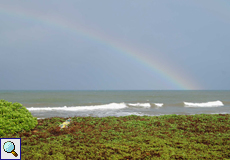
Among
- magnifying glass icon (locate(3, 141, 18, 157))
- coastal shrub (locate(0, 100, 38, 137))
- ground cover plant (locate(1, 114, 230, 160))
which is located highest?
coastal shrub (locate(0, 100, 38, 137))

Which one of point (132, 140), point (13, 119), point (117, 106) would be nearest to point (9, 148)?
point (13, 119)

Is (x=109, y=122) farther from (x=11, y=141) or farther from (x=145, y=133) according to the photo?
(x=11, y=141)

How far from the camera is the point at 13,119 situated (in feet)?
34.3

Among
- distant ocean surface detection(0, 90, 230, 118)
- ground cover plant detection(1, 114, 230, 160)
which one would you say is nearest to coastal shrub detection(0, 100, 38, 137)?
ground cover plant detection(1, 114, 230, 160)

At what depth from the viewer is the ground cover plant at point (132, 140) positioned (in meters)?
7.17

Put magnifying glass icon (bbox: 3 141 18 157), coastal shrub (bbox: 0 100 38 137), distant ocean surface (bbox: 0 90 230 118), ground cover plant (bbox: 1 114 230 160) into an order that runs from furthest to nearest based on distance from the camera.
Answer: distant ocean surface (bbox: 0 90 230 118) → coastal shrub (bbox: 0 100 38 137) → ground cover plant (bbox: 1 114 230 160) → magnifying glass icon (bbox: 3 141 18 157)

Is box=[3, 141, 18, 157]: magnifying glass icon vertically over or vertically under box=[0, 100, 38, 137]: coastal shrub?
under

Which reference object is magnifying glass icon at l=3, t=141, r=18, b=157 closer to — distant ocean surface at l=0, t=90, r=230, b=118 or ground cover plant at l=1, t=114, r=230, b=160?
ground cover plant at l=1, t=114, r=230, b=160

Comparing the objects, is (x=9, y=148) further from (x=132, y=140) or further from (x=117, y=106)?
(x=117, y=106)

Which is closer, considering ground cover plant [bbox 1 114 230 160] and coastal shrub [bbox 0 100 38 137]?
ground cover plant [bbox 1 114 230 160]

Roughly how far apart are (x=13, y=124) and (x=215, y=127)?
1171 centimetres

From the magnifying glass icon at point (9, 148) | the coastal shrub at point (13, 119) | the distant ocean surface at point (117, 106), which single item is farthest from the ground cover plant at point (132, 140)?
the distant ocean surface at point (117, 106)

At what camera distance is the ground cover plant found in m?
7.17

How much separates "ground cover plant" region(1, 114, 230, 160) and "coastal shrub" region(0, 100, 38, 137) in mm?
381
